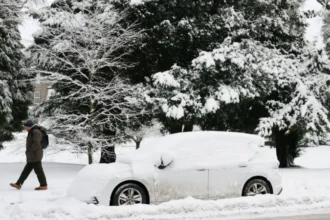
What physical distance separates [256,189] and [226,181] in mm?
709

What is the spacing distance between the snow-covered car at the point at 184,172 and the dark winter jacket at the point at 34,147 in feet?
7.20

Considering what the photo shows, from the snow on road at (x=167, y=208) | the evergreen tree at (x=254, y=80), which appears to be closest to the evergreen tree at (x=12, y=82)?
the evergreen tree at (x=254, y=80)

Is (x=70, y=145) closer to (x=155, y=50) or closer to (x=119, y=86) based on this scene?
(x=119, y=86)

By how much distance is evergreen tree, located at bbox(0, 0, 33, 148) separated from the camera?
63.3 ft

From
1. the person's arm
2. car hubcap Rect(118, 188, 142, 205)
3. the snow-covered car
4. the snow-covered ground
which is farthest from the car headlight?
the person's arm

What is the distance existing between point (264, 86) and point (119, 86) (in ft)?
18.3

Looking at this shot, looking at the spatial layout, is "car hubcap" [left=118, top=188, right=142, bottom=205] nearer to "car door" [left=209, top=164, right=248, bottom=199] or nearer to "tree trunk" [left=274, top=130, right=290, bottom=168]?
"car door" [left=209, top=164, right=248, bottom=199]

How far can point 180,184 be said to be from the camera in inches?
340

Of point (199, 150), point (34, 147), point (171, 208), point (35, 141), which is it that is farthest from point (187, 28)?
point (171, 208)

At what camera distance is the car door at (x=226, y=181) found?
8.85m

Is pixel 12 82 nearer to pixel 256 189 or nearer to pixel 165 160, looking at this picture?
pixel 165 160

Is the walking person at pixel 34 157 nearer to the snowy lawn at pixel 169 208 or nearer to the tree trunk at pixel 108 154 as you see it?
the snowy lawn at pixel 169 208

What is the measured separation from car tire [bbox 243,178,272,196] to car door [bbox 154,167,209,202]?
0.91m

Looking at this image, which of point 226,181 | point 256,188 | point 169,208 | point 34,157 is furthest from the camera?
point 34,157
